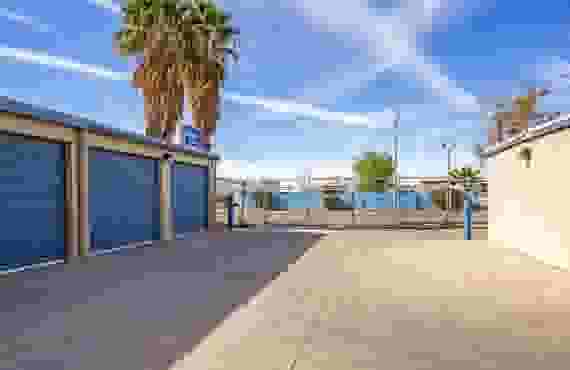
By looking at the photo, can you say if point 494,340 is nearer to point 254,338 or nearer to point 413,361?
point 413,361

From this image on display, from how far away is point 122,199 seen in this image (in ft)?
39.9

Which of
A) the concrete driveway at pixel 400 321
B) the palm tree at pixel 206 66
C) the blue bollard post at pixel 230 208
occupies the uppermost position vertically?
the palm tree at pixel 206 66

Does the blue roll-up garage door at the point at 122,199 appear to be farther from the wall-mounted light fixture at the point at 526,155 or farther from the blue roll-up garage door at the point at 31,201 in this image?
the wall-mounted light fixture at the point at 526,155

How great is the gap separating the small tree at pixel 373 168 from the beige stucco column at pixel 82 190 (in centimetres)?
3500

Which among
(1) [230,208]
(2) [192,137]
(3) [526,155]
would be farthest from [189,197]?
(3) [526,155]

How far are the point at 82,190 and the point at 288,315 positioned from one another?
728cm

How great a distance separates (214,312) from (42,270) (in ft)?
17.2

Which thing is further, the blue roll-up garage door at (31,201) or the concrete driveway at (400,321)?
the blue roll-up garage door at (31,201)

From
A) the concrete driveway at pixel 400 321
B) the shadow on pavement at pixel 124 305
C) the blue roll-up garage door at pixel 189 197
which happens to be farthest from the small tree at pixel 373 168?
the concrete driveway at pixel 400 321

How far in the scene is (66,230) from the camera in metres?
9.89

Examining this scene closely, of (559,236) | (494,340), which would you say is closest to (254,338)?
(494,340)

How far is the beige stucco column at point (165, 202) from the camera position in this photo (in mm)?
14297

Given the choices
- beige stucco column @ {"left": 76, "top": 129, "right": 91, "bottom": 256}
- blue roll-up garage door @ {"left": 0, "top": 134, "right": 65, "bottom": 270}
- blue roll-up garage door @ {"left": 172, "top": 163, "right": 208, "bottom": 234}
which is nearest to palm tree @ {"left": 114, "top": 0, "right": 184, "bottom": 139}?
blue roll-up garage door @ {"left": 172, "top": 163, "right": 208, "bottom": 234}

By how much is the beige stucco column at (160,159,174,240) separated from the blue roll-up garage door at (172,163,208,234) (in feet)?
1.98
